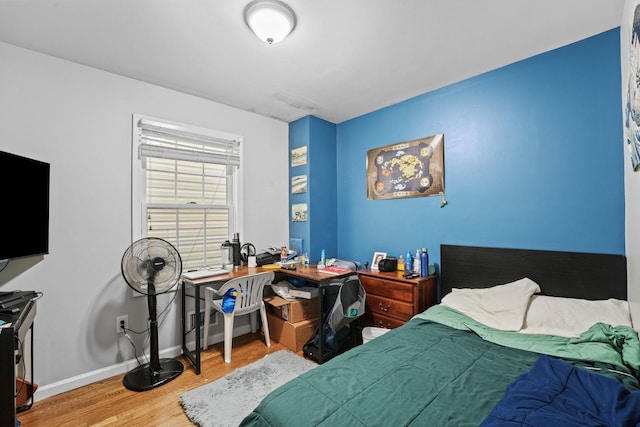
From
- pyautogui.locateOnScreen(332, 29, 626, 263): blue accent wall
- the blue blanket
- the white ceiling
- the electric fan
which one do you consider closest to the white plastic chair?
the electric fan

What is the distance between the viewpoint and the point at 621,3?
1683 mm

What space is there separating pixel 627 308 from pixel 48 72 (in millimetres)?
4384

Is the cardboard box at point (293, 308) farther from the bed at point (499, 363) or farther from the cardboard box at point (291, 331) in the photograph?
the bed at point (499, 363)

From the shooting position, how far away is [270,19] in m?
1.69

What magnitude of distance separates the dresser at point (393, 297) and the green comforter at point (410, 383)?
696mm

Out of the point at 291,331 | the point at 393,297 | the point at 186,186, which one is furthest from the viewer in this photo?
the point at 186,186

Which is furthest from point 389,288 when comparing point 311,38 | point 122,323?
point 122,323

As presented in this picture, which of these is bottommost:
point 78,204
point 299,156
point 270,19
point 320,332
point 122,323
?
point 320,332

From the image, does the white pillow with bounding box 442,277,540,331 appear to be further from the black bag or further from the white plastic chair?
the white plastic chair

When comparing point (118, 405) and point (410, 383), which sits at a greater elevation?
point (410, 383)

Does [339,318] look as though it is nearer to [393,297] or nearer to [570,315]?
[393,297]

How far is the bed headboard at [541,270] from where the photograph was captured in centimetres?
189

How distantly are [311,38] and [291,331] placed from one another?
8.39ft

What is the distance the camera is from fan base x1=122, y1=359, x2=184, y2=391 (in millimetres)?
2180
